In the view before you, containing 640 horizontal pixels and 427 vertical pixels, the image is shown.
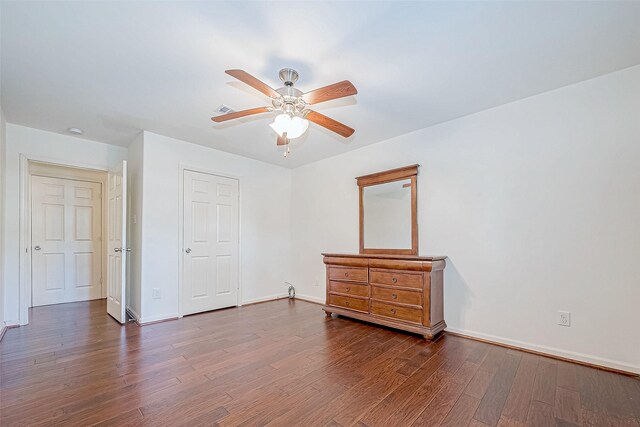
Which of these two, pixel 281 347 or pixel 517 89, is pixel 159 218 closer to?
pixel 281 347

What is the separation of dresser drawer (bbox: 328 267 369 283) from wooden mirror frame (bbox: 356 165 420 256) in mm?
475

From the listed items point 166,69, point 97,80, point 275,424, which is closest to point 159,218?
point 97,80

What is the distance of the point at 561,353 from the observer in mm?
2480

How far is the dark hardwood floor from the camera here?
5.59ft

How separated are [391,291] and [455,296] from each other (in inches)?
27.0

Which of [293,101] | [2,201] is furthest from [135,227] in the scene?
[293,101]

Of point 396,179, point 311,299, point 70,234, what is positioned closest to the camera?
point 396,179

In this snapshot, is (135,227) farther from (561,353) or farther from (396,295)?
(561,353)

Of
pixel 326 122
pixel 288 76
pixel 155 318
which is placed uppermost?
pixel 288 76

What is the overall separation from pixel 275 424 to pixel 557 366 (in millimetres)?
2294

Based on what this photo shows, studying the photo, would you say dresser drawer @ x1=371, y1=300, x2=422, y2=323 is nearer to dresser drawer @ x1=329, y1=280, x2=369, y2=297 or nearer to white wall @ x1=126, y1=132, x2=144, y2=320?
dresser drawer @ x1=329, y1=280, x2=369, y2=297

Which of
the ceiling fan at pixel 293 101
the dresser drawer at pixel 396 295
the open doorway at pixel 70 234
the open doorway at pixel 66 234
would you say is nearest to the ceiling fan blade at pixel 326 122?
the ceiling fan at pixel 293 101

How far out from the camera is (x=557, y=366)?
92.0 inches

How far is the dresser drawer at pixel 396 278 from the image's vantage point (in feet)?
9.95
